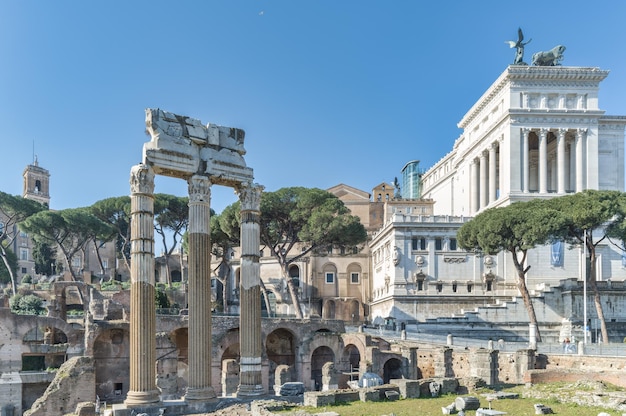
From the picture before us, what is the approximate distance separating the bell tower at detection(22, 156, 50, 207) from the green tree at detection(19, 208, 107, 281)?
2440 centimetres

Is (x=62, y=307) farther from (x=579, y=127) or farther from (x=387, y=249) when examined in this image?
(x=579, y=127)

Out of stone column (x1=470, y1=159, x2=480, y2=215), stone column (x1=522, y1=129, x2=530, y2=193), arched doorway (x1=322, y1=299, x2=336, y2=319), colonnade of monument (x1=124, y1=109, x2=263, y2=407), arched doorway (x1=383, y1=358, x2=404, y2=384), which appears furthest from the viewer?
arched doorway (x1=322, y1=299, x2=336, y2=319)

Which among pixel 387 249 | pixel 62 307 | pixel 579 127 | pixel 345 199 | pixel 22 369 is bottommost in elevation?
pixel 22 369

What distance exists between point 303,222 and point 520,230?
1347 centimetres

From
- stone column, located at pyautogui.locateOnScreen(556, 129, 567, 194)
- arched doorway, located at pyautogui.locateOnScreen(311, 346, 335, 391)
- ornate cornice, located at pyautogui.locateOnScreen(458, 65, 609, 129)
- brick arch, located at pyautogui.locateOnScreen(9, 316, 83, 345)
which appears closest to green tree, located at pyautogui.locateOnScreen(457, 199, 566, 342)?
arched doorway, located at pyautogui.locateOnScreen(311, 346, 335, 391)

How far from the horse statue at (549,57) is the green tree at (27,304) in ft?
124

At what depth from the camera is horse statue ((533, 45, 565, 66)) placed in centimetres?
4406

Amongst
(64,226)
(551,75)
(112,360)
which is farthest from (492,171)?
(64,226)

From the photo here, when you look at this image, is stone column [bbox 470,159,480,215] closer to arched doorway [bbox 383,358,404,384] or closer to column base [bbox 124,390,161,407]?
arched doorway [bbox 383,358,404,384]

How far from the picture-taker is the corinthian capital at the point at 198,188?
55.6 feet

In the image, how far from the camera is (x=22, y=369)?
32.5m

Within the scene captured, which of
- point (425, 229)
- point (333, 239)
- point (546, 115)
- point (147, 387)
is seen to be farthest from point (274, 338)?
point (546, 115)

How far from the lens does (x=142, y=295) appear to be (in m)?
15.8

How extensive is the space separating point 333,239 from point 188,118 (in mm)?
22182
